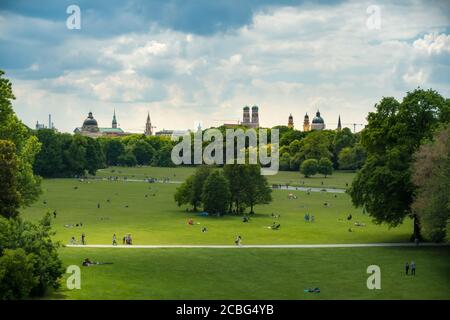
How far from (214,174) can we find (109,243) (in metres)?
24.8

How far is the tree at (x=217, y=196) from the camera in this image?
246 ft

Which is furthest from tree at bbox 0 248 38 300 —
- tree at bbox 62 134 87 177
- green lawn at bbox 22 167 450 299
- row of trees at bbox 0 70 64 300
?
tree at bbox 62 134 87 177

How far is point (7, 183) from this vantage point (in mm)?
45531

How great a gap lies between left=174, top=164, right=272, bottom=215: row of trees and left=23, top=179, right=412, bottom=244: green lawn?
184 cm

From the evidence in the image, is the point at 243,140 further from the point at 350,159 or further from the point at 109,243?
the point at 109,243

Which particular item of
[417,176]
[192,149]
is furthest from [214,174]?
[192,149]

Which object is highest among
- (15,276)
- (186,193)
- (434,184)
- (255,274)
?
(434,184)

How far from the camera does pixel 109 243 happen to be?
5284cm

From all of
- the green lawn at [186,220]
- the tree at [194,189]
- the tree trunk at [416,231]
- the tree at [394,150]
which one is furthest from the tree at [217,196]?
the tree trunk at [416,231]

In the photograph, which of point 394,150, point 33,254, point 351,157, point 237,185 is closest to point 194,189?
point 237,185

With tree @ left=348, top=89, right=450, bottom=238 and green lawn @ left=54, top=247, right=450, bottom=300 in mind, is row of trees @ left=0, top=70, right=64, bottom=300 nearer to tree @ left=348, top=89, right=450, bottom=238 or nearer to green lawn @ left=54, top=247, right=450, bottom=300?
green lawn @ left=54, top=247, right=450, bottom=300

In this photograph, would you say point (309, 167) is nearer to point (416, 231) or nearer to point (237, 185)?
point (237, 185)

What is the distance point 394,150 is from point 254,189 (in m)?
26.4

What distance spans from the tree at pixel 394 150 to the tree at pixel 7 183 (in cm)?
2411
